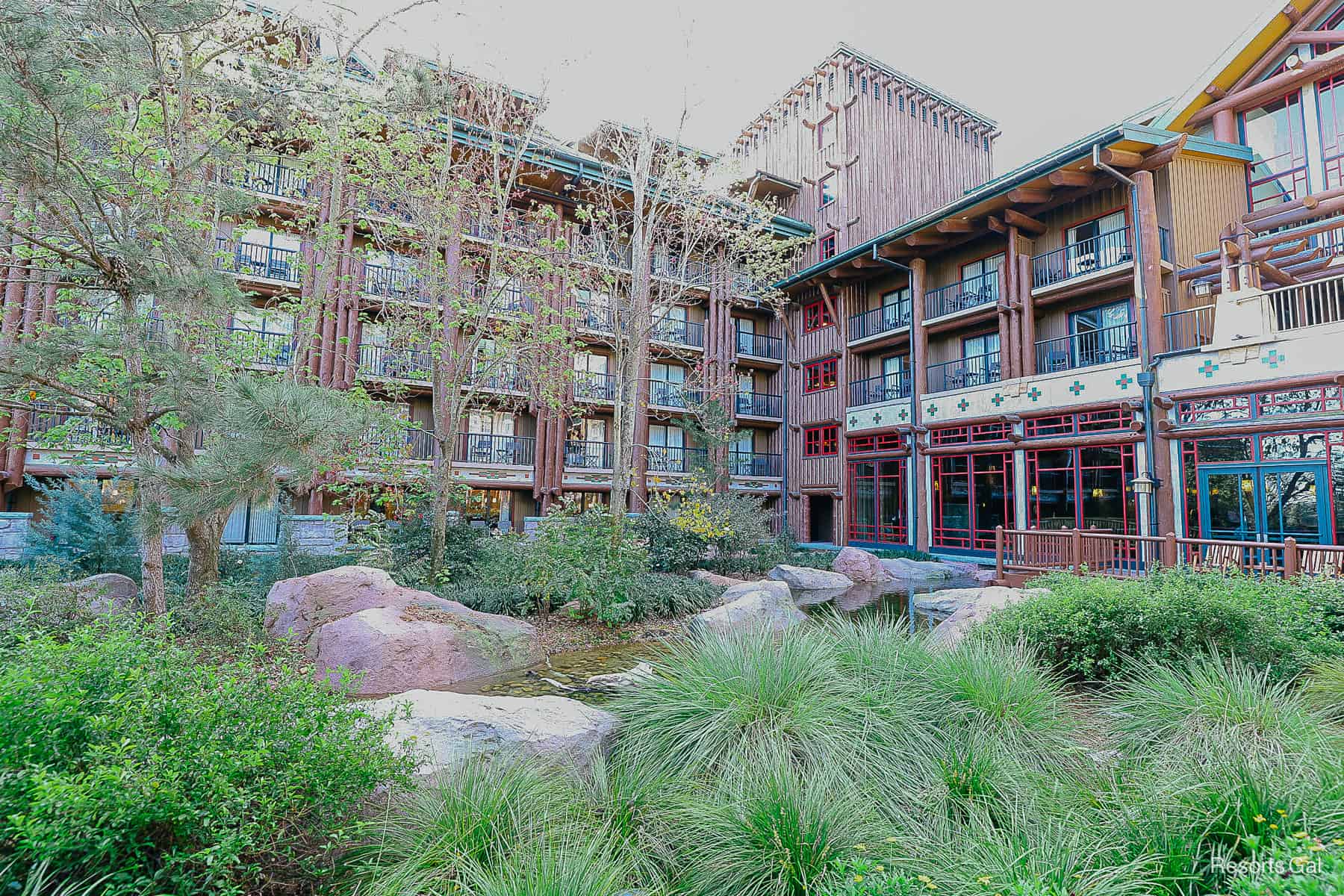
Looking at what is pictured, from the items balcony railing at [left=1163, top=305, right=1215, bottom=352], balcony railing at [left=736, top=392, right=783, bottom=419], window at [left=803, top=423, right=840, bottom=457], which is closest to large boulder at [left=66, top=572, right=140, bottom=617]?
balcony railing at [left=1163, top=305, right=1215, bottom=352]

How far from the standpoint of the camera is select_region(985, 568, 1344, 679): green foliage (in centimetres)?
531

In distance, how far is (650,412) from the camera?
22844 millimetres

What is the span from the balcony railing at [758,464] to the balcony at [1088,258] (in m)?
10.7

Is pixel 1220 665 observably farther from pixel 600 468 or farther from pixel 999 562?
pixel 600 468

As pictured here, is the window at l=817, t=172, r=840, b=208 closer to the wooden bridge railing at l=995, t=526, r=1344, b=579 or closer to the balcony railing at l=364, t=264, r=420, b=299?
the wooden bridge railing at l=995, t=526, r=1344, b=579

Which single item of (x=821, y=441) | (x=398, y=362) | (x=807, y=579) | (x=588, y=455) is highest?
(x=398, y=362)

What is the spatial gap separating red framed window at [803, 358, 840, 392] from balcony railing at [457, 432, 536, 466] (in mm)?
10311

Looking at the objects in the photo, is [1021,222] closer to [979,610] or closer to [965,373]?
[965,373]

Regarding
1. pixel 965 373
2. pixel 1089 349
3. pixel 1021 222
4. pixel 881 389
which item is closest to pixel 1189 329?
pixel 1089 349

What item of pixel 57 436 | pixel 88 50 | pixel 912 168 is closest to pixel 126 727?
pixel 88 50

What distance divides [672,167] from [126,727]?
42.6ft

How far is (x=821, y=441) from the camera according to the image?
23.3m

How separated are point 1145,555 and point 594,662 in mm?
10078

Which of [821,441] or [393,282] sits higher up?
[393,282]
